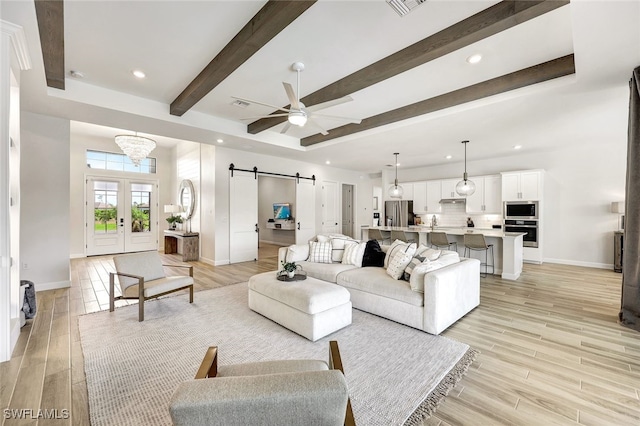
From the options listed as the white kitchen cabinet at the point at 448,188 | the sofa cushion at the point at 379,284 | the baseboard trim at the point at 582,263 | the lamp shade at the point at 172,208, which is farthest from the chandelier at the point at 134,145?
the baseboard trim at the point at 582,263

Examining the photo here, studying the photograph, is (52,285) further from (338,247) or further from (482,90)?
(482,90)

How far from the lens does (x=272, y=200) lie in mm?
10945

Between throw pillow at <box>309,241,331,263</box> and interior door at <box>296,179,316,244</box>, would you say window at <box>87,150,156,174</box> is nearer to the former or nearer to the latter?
interior door at <box>296,179,316,244</box>

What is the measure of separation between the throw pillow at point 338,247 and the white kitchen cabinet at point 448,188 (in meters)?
4.83

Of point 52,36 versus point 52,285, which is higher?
point 52,36

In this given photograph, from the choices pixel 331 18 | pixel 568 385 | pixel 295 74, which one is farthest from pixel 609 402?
pixel 295 74

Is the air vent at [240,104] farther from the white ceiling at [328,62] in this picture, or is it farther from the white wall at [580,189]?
the white wall at [580,189]

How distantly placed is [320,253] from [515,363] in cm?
286

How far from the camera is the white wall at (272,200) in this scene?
10406 millimetres

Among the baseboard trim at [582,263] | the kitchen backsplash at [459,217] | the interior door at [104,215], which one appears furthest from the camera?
the interior door at [104,215]

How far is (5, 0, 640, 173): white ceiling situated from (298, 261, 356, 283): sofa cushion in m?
2.45

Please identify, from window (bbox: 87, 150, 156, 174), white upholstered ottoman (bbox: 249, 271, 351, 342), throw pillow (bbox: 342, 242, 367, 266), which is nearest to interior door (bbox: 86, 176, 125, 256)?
window (bbox: 87, 150, 156, 174)

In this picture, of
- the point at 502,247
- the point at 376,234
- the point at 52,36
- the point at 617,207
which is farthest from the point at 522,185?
the point at 52,36

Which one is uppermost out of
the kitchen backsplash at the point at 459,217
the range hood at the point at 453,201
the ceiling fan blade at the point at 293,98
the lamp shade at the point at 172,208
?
the ceiling fan blade at the point at 293,98
